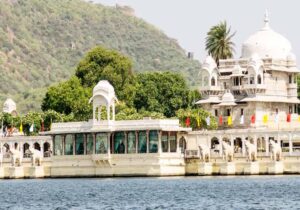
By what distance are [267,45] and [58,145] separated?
30.4 m

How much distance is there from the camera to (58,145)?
403 feet

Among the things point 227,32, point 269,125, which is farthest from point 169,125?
point 227,32

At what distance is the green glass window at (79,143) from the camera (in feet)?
395

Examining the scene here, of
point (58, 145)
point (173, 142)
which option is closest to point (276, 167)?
point (173, 142)

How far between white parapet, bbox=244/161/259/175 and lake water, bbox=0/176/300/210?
7.70 ft

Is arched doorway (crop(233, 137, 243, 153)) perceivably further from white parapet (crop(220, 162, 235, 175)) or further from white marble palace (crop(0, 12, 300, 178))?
white parapet (crop(220, 162, 235, 175))

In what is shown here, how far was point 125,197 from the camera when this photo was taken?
3450 inches

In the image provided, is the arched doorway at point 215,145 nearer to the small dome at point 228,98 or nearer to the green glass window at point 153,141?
the green glass window at point 153,141

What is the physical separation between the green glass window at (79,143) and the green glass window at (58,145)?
2.05 m

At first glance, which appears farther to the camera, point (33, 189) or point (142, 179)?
point (142, 179)

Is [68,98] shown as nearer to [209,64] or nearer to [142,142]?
[209,64]

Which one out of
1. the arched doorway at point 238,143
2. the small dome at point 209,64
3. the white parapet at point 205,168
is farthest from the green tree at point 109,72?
the white parapet at point 205,168

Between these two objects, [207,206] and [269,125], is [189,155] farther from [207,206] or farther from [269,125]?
[207,206]

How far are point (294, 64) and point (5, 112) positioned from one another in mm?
34902
